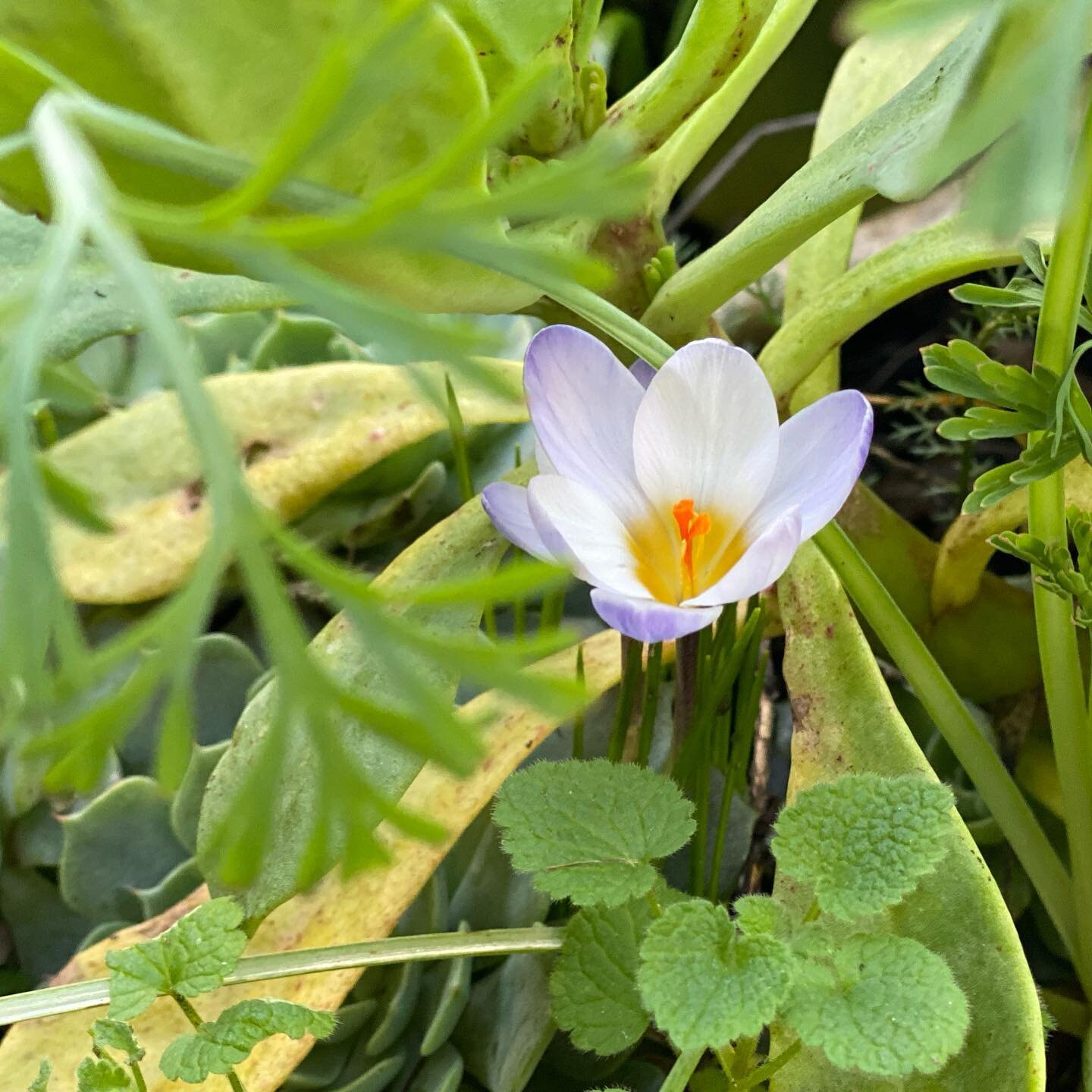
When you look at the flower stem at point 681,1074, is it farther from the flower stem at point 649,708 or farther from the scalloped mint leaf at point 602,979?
the flower stem at point 649,708

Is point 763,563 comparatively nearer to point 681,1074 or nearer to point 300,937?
point 681,1074

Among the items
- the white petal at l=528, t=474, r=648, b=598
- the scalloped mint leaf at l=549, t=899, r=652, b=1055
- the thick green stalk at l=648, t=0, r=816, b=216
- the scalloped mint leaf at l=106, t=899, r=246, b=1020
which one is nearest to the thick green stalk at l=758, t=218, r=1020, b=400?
the thick green stalk at l=648, t=0, r=816, b=216

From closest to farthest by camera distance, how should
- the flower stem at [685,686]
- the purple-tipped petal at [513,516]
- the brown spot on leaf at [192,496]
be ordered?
the purple-tipped petal at [513,516], the flower stem at [685,686], the brown spot on leaf at [192,496]

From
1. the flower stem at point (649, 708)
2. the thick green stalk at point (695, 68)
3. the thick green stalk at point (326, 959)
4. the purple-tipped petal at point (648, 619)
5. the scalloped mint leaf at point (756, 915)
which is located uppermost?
the thick green stalk at point (695, 68)

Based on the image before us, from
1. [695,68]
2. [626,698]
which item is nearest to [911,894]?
[626,698]

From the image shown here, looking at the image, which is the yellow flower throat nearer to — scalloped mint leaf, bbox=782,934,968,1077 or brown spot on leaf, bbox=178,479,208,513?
scalloped mint leaf, bbox=782,934,968,1077

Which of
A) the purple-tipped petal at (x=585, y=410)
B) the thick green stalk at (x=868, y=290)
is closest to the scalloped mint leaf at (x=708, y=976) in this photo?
the purple-tipped petal at (x=585, y=410)
